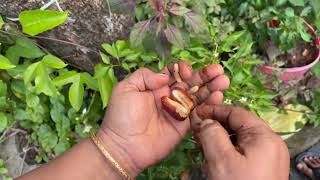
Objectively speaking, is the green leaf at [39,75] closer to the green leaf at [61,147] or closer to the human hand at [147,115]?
the human hand at [147,115]

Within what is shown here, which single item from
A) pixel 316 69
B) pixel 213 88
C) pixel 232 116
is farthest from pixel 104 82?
pixel 316 69

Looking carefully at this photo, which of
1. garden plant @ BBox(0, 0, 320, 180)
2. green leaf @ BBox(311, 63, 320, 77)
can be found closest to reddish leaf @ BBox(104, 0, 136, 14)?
garden plant @ BBox(0, 0, 320, 180)

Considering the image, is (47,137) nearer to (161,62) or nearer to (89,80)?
(89,80)

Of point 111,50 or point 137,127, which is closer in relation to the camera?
point 137,127

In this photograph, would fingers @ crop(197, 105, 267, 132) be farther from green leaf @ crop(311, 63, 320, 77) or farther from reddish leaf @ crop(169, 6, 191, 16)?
green leaf @ crop(311, 63, 320, 77)

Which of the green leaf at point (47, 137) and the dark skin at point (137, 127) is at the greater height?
the dark skin at point (137, 127)

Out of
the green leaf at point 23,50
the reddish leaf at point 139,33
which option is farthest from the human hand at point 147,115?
the green leaf at point 23,50
